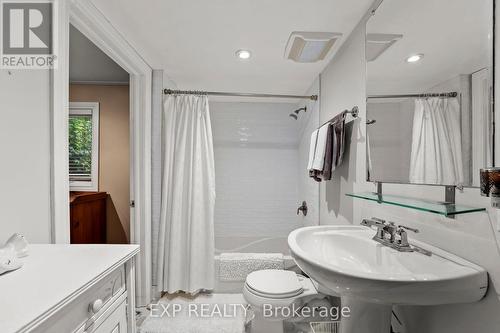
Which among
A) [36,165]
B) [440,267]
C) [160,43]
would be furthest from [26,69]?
[440,267]

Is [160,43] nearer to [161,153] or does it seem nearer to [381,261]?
[161,153]

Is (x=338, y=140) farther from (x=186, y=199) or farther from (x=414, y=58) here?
(x=186, y=199)

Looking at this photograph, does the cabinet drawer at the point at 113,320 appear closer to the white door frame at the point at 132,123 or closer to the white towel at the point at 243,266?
the white door frame at the point at 132,123

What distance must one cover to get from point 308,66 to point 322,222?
142cm

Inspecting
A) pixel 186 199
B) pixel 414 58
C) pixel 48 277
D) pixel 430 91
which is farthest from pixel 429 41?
pixel 186 199

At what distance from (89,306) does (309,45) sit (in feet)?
6.23

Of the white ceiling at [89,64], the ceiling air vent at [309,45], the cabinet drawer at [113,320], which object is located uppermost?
the white ceiling at [89,64]

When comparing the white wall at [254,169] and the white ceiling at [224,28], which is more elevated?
the white ceiling at [224,28]

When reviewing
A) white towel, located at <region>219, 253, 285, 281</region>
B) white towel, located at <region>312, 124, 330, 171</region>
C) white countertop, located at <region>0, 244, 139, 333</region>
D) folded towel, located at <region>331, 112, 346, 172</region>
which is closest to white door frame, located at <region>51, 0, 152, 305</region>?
white countertop, located at <region>0, 244, 139, 333</region>

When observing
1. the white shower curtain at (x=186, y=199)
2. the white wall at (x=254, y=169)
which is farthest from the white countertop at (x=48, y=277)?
the white wall at (x=254, y=169)

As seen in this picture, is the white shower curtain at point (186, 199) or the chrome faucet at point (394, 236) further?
the white shower curtain at point (186, 199)

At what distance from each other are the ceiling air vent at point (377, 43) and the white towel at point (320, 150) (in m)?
0.57

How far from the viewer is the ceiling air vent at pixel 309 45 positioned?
5.22ft

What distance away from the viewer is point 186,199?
2.22m
